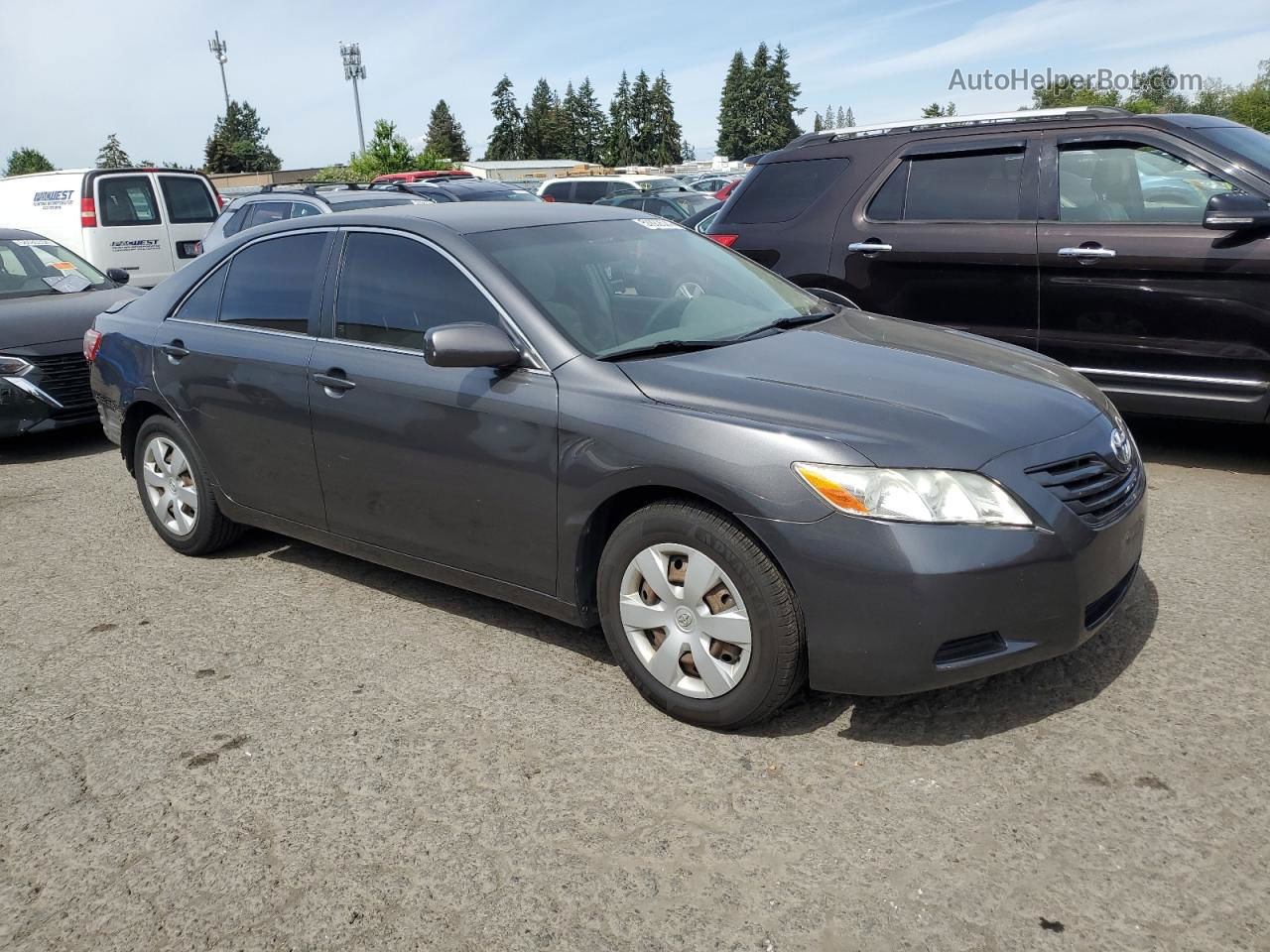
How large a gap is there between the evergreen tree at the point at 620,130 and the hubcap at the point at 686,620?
130008mm

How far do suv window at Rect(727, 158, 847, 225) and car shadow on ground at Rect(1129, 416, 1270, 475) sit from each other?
2.50 meters

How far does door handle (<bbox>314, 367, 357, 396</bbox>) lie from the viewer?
427 cm

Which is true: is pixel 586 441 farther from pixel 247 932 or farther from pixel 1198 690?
pixel 1198 690

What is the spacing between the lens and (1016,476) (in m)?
3.14

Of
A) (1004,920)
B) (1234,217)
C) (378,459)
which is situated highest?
(1234,217)

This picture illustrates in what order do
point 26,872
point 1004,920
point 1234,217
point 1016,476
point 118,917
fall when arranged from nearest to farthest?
1. point 1004,920
2. point 118,917
3. point 26,872
4. point 1016,476
5. point 1234,217

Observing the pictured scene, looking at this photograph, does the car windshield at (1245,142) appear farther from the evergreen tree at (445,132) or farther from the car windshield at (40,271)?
the evergreen tree at (445,132)

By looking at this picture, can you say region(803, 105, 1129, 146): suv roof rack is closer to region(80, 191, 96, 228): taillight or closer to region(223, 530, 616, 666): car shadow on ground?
region(223, 530, 616, 666): car shadow on ground

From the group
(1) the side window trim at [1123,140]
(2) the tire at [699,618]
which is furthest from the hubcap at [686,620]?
(1) the side window trim at [1123,140]

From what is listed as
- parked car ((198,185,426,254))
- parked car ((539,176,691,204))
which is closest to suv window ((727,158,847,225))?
parked car ((198,185,426,254))

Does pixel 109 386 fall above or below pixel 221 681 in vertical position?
above

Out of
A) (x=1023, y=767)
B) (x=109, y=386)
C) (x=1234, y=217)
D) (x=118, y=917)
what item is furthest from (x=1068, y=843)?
(x=109, y=386)

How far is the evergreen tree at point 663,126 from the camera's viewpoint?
438 feet

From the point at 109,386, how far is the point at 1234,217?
5.66m
